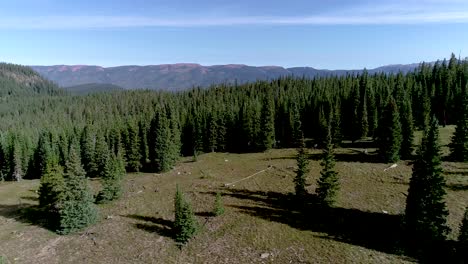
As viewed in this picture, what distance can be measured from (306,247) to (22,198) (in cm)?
7446

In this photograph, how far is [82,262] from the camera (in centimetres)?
5062

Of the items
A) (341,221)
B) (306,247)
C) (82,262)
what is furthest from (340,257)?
(82,262)

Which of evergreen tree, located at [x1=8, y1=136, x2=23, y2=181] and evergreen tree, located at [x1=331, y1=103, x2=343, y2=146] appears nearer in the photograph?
evergreen tree, located at [x1=331, y1=103, x2=343, y2=146]

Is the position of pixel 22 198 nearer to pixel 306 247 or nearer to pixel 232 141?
pixel 232 141

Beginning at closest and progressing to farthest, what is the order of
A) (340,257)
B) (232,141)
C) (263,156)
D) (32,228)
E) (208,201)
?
(340,257)
(32,228)
(208,201)
(263,156)
(232,141)

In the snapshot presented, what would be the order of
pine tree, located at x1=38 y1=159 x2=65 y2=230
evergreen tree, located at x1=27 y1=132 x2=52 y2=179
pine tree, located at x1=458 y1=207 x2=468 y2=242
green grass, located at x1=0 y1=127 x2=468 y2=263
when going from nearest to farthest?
pine tree, located at x1=458 y1=207 x2=468 y2=242
green grass, located at x1=0 y1=127 x2=468 y2=263
pine tree, located at x1=38 y1=159 x2=65 y2=230
evergreen tree, located at x1=27 y1=132 x2=52 y2=179

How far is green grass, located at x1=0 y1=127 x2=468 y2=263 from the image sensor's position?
4900cm

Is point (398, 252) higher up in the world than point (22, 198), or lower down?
higher up

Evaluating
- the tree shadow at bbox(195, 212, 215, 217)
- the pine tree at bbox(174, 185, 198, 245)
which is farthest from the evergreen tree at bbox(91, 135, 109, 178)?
the pine tree at bbox(174, 185, 198, 245)

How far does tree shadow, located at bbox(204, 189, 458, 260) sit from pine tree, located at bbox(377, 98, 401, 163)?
27079 mm

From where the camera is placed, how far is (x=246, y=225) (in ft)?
187

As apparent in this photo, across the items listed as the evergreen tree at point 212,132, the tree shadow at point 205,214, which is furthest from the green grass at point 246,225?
the evergreen tree at point 212,132

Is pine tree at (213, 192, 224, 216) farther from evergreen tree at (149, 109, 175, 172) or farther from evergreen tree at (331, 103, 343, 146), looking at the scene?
evergreen tree at (331, 103, 343, 146)

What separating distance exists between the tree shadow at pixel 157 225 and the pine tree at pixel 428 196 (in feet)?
122
